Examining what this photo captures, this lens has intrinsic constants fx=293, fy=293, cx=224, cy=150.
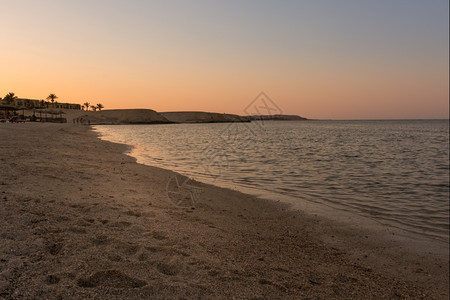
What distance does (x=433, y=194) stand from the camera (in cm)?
1229

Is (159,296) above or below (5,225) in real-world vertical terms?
below

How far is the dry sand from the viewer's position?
3.78m

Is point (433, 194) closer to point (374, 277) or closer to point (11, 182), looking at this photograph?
point (374, 277)

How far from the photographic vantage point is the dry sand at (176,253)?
12.4 feet

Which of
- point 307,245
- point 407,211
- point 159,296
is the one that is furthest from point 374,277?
point 407,211

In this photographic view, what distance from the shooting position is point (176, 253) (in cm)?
489

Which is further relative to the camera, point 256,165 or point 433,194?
point 256,165

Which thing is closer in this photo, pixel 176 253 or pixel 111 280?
pixel 111 280

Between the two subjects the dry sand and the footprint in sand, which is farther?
the dry sand

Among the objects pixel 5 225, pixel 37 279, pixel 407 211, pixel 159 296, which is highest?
pixel 5 225

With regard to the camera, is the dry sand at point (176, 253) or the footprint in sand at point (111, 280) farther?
the dry sand at point (176, 253)

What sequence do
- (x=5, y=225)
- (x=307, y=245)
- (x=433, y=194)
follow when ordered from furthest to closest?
(x=433, y=194) → (x=307, y=245) → (x=5, y=225)

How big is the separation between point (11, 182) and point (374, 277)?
28.0 ft

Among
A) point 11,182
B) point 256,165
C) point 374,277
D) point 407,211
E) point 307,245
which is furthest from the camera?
point 256,165
